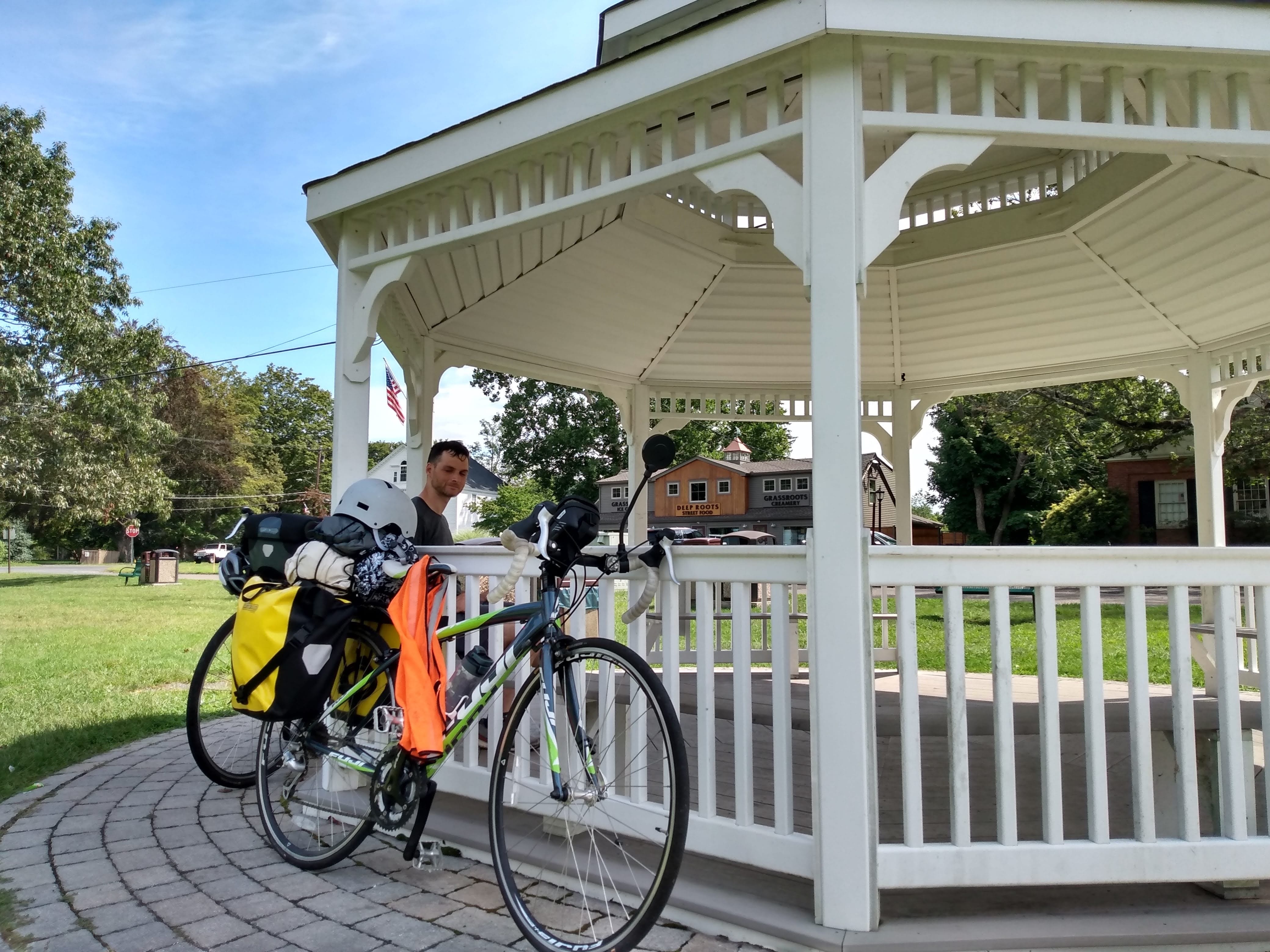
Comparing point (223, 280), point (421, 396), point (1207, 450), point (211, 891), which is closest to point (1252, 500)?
point (1207, 450)

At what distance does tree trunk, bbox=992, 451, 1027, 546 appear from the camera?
3083 centimetres

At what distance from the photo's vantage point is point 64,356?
21.9 m

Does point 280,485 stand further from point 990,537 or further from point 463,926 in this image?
point 463,926

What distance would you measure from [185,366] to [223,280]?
3.48 meters

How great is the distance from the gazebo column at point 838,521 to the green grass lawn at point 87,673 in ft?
12.6

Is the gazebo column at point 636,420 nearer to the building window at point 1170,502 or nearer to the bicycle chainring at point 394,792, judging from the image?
the bicycle chainring at point 394,792

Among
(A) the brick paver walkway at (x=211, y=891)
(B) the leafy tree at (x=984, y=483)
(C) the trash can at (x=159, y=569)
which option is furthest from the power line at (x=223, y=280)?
(B) the leafy tree at (x=984, y=483)

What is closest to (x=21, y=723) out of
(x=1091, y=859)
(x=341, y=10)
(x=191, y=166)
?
(x=1091, y=859)

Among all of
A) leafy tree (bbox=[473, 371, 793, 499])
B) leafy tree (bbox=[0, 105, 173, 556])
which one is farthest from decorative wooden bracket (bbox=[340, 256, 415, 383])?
leafy tree (bbox=[473, 371, 793, 499])

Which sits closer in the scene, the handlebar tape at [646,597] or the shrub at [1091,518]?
the handlebar tape at [646,597]

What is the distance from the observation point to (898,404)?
6590 mm

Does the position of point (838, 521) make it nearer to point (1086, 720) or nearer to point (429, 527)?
point (1086, 720)

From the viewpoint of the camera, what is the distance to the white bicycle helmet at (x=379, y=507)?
288 cm

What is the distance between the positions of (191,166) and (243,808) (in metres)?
20.5
